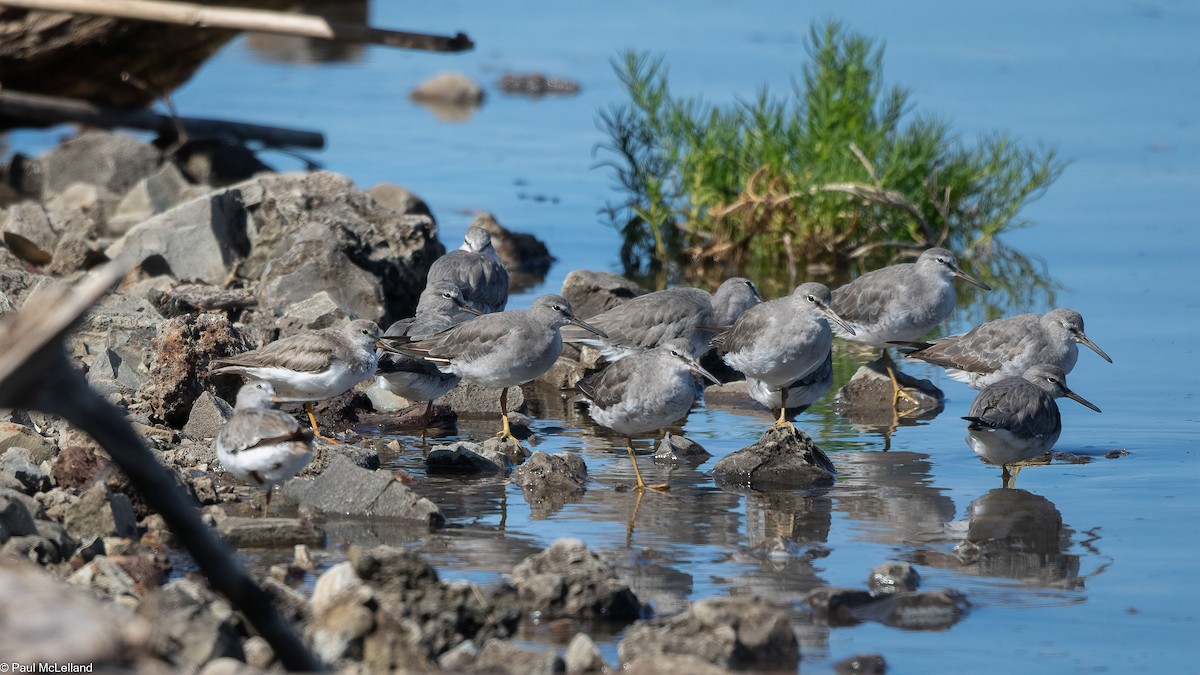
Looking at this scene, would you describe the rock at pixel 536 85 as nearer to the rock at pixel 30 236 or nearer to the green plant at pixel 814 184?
the green plant at pixel 814 184

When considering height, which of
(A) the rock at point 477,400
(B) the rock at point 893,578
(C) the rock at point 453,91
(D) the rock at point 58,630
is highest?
(C) the rock at point 453,91

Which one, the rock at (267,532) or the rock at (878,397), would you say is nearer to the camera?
the rock at (267,532)

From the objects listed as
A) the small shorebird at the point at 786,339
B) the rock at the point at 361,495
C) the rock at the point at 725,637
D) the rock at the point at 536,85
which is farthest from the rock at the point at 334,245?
the rock at the point at 536,85

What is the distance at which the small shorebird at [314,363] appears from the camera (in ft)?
28.1

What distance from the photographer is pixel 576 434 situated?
31.9 ft

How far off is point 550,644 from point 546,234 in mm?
9882

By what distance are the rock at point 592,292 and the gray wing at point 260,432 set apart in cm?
446

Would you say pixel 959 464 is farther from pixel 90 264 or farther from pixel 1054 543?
pixel 90 264

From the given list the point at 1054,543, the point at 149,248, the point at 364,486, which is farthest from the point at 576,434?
the point at 149,248

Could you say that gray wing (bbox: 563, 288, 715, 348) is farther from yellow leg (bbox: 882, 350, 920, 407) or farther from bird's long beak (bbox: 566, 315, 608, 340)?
yellow leg (bbox: 882, 350, 920, 407)

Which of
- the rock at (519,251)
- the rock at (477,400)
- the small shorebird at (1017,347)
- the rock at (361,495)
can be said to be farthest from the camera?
the rock at (519,251)

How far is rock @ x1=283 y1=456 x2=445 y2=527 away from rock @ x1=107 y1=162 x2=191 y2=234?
292 inches

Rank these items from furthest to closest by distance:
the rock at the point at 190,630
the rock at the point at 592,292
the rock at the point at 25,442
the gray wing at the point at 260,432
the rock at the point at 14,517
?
the rock at the point at 592,292
the rock at the point at 25,442
the gray wing at the point at 260,432
the rock at the point at 14,517
the rock at the point at 190,630

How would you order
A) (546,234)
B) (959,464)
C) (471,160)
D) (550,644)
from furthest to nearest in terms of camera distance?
(471,160) < (546,234) < (959,464) < (550,644)
